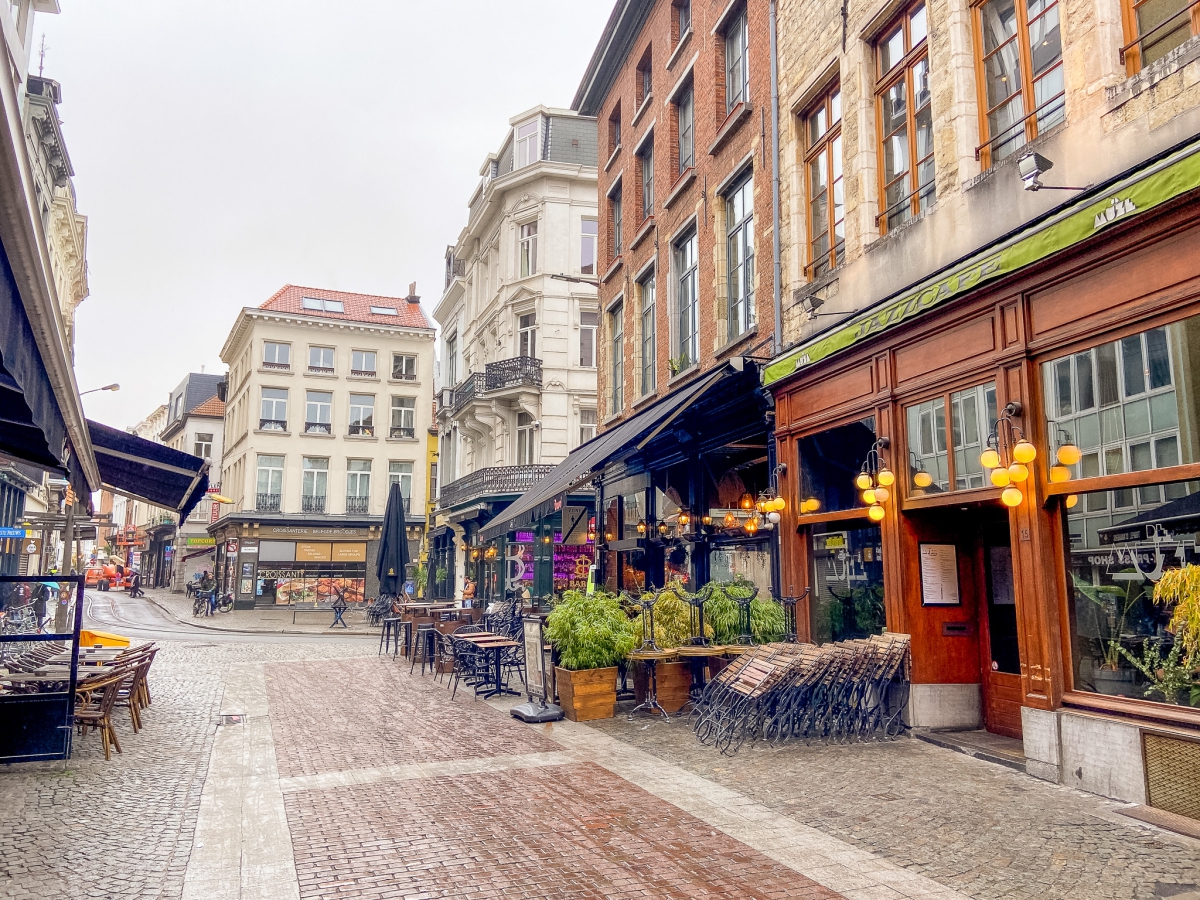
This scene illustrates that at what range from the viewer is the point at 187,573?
55.4 metres

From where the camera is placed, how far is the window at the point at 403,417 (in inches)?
1767

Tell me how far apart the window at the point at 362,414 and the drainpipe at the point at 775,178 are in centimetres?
3580

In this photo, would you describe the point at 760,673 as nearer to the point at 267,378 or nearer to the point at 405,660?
the point at 405,660

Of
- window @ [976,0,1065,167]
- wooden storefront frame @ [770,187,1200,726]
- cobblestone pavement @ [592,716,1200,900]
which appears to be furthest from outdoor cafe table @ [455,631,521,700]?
window @ [976,0,1065,167]

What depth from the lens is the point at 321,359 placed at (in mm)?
44188

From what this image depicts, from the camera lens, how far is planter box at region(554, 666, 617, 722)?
9.18 m

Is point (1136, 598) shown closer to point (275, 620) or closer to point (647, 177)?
point (647, 177)

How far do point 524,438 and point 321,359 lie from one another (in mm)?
18650

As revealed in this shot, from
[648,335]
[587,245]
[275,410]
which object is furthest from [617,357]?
[275,410]

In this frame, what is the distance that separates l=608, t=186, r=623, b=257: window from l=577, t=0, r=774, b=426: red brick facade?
2.1 inches

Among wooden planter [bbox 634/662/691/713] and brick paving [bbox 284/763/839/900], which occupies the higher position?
wooden planter [bbox 634/662/691/713]

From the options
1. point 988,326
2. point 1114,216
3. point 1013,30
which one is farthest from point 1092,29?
point 988,326

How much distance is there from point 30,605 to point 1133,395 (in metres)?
12.9

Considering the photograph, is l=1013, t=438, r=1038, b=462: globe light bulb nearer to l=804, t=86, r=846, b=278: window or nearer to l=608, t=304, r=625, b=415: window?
l=804, t=86, r=846, b=278: window
